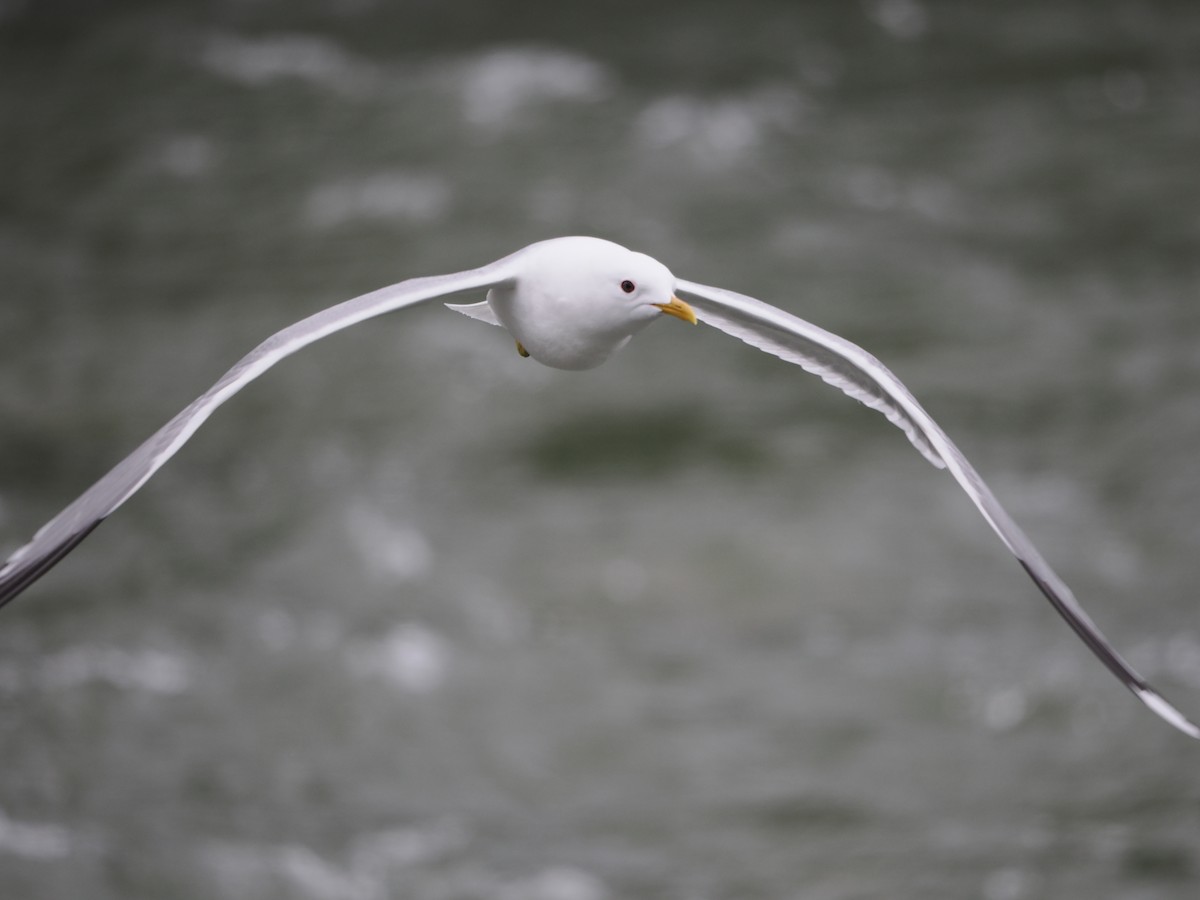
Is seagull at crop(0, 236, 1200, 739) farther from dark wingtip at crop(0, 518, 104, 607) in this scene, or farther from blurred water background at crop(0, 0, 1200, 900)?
blurred water background at crop(0, 0, 1200, 900)

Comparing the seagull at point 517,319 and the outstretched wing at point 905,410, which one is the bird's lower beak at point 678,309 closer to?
the seagull at point 517,319

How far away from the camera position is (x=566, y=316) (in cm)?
382

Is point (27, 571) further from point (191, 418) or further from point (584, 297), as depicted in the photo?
point (584, 297)

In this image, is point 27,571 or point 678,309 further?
point 678,309

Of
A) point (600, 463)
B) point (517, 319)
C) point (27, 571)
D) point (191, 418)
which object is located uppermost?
point (600, 463)

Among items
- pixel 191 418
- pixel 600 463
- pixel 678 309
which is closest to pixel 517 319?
pixel 678 309

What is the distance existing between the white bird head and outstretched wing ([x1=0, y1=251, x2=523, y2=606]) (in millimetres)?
85

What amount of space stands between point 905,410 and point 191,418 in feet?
6.23

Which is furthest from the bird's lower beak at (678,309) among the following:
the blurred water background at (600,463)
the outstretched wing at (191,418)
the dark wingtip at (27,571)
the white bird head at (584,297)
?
the blurred water background at (600,463)

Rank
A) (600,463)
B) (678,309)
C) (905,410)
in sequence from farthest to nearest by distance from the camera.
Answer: (600,463), (905,410), (678,309)

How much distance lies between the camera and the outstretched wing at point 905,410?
13.9 ft

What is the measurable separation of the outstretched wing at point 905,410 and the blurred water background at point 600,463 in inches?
334

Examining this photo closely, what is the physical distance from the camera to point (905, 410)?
4488mm

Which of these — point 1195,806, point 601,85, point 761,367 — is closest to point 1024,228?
point 761,367
